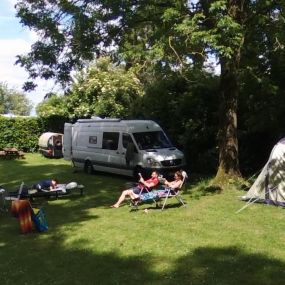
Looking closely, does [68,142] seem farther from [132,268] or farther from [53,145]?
[132,268]

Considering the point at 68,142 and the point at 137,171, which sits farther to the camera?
the point at 68,142

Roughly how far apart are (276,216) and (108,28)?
8080 millimetres

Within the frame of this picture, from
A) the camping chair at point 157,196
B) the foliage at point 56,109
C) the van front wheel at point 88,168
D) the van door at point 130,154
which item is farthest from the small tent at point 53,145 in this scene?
the camping chair at point 157,196

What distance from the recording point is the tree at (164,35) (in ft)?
45.2

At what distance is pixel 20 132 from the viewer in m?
33.7

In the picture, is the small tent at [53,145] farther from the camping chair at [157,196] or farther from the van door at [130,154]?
the camping chair at [157,196]

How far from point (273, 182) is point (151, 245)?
16.2ft

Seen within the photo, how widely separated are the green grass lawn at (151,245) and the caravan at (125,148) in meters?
3.54

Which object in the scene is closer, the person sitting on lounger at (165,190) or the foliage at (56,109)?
the person sitting on lounger at (165,190)

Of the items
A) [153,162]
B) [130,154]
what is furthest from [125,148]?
[153,162]

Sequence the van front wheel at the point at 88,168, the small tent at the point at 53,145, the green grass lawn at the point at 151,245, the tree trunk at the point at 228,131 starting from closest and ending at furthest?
the green grass lawn at the point at 151,245
the tree trunk at the point at 228,131
the van front wheel at the point at 88,168
the small tent at the point at 53,145

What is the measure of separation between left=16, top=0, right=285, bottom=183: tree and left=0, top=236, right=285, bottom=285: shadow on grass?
20.3ft

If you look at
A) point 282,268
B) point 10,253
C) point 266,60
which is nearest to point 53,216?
point 10,253

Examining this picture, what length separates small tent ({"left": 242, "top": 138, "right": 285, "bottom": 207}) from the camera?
13.3 metres
